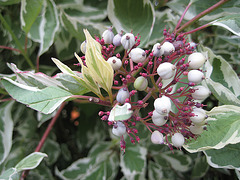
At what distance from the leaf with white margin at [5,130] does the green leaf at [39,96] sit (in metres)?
0.38

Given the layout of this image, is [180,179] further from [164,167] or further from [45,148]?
[45,148]

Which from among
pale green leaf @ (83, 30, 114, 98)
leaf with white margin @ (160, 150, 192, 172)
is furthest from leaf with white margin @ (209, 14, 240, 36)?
leaf with white margin @ (160, 150, 192, 172)

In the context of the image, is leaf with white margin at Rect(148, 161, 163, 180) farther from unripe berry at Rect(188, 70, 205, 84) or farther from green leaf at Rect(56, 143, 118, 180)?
unripe berry at Rect(188, 70, 205, 84)

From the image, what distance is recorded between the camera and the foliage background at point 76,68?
67 centimetres

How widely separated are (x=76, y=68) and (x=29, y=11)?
25cm

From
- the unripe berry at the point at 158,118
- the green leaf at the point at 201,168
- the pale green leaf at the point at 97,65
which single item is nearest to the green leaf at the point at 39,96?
the pale green leaf at the point at 97,65

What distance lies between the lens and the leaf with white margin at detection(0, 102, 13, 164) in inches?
32.0

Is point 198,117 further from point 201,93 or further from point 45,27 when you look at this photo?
point 45,27

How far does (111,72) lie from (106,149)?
687mm

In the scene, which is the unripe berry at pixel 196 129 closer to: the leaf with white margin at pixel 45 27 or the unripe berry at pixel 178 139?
the unripe berry at pixel 178 139

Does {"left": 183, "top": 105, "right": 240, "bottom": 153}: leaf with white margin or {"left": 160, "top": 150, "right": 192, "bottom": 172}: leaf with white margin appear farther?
{"left": 160, "top": 150, "right": 192, "bottom": 172}: leaf with white margin

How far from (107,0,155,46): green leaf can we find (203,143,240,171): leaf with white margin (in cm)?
36

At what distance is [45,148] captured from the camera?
1080 mm

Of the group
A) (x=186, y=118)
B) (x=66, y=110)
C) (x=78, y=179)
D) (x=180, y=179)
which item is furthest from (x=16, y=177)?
(x=180, y=179)
